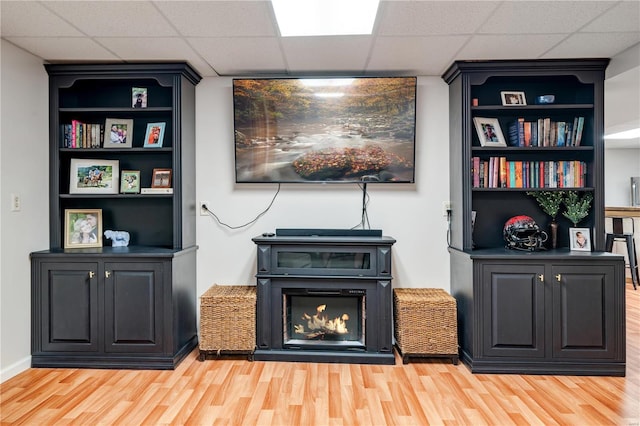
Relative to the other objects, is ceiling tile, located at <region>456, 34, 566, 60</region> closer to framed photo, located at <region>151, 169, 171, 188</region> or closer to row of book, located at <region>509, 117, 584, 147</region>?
row of book, located at <region>509, 117, 584, 147</region>

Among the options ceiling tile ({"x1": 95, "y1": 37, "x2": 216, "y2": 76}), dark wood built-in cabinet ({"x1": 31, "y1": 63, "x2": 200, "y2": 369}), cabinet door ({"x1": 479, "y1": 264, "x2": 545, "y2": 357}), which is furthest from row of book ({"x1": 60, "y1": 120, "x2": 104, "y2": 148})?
cabinet door ({"x1": 479, "y1": 264, "x2": 545, "y2": 357})

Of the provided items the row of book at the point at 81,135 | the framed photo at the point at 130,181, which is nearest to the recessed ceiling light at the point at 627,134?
the framed photo at the point at 130,181

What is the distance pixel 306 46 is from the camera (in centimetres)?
262

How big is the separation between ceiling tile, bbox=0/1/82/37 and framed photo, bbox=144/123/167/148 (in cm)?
86

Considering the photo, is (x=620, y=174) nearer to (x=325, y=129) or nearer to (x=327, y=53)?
(x=325, y=129)

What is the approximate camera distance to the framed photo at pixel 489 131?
3039mm

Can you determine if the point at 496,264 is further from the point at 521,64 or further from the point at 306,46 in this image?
the point at 306,46

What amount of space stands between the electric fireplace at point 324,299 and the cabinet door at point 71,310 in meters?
1.24

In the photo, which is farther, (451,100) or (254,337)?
(451,100)

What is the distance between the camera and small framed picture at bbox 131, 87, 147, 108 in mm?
3072

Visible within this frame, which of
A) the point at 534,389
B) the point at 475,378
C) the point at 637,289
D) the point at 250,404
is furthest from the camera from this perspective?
the point at 637,289

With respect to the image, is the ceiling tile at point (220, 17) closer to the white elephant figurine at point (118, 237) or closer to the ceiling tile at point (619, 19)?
the white elephant figurine at point (118, 237)

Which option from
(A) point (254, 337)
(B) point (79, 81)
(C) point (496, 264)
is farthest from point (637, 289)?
(B) point (79, 81)

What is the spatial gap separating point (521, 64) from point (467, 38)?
2.30 feet
